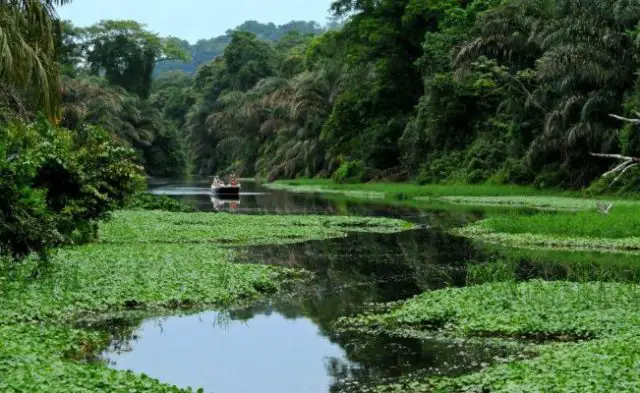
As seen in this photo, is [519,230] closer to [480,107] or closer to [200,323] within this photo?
[200,323]

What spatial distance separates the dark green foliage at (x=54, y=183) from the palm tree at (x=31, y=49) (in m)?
1.14

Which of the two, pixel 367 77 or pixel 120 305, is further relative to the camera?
pixel 367 77

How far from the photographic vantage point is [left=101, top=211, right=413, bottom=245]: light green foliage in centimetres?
3056

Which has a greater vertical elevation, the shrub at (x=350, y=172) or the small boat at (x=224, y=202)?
the shrub at (x=350, y=172)

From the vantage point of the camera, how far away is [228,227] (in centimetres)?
3472

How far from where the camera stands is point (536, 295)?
1780cm

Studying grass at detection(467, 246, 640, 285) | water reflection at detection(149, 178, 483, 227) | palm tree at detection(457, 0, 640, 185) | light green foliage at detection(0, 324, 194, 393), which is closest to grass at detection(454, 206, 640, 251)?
grass at detection(467, 246, 640, 285)

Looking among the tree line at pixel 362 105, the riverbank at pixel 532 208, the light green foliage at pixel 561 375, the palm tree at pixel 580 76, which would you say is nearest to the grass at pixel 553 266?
the riverbank at pixel 532 208

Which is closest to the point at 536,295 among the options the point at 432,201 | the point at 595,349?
the point at 595,349

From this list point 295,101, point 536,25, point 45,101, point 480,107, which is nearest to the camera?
point 45,101

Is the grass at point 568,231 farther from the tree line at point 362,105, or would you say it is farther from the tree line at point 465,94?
the tree line at point 465,94

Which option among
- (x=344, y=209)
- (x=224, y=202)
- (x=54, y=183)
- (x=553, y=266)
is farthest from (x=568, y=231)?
(x=224, y=202)

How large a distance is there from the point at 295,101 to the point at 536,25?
1630 inches

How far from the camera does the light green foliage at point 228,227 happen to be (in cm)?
3056
